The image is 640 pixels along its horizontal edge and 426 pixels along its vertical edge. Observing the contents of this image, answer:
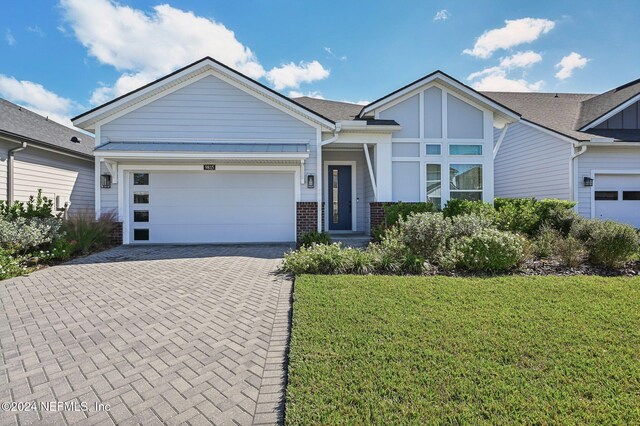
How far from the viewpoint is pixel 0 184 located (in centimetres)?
862

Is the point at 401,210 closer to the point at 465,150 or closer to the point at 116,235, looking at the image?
the point at 465,150

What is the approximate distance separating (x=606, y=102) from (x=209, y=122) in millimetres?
16550

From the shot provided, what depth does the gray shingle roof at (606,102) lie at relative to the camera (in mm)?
11984

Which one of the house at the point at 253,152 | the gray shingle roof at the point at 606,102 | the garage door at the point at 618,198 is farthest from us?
the gray shingle roof at the point at 606,102

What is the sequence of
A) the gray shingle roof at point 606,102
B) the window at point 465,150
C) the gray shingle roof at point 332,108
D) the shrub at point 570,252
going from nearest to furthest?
1. the shrub at point 570,252
2. the window at point 465,150
3. the gray shingle roof at point 332,108
4. the gray shingle roof at point 606,102

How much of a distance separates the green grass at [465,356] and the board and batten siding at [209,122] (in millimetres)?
6166

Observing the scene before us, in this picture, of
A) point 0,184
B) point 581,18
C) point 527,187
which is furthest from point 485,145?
point 0,184

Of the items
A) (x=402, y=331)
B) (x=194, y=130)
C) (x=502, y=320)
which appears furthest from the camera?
(x=194, y=130)

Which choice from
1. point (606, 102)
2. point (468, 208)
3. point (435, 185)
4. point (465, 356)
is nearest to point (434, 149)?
point (435, 185)

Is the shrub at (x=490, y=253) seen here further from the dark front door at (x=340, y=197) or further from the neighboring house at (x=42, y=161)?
the neighboring house at (x=42, y=161)

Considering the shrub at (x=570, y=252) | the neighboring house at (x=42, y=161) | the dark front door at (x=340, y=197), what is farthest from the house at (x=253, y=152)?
the shrub at (x=570, y=252)

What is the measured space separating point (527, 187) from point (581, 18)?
6.17 meters

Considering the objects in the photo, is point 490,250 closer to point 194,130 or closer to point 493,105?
point 493,105

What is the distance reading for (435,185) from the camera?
10.1m
